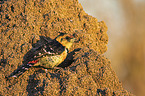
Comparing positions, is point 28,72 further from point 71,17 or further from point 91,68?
point 71,17

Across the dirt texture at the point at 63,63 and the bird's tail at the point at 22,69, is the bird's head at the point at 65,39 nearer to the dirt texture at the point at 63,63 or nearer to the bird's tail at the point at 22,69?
the dirt texture at the point at 63,63

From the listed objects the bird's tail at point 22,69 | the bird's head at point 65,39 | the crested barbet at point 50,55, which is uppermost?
the bird's head at point 65,39

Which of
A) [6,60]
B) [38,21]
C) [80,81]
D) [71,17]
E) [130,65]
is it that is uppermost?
[71,17]

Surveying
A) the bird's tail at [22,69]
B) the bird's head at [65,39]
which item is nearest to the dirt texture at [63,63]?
the bird's tail at [22,69]

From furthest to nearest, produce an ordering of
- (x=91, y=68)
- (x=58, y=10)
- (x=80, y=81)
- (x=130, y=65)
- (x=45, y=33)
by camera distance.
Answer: (x=130, y=65)
(x=58, y=10)
(x=45, y=33)
(x=91, y=68)
(x=80, y=81)

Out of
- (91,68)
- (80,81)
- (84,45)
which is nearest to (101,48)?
(84,45)

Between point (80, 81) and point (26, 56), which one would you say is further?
point (26, 56)

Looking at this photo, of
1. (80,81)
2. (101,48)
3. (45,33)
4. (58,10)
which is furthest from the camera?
(101,48)
